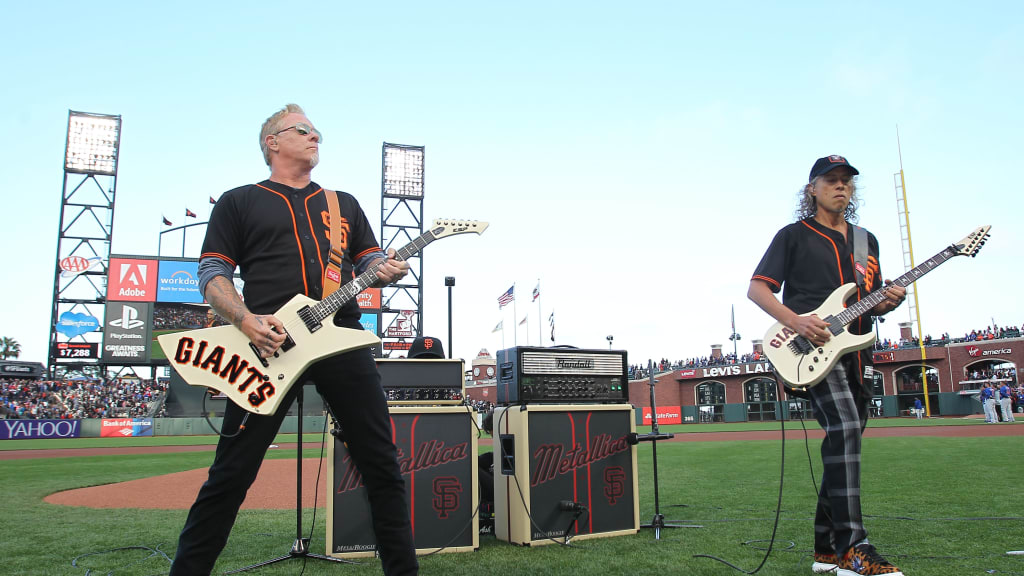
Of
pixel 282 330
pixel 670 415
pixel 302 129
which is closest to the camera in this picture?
pixel 282 330

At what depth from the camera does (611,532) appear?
15.7ft

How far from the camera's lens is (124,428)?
3206 centimetres

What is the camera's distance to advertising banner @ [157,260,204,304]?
3644 centimetres

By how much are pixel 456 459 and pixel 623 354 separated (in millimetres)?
1623

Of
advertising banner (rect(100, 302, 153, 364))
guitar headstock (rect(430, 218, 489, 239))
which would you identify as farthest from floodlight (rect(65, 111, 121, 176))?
guitar headstock (rect(430, 218, 489, 239))

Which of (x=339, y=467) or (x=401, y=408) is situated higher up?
(x=401, y=408)

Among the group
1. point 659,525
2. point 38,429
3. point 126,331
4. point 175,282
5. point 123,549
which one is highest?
point 175,282

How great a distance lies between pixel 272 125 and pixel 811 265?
2987 mm

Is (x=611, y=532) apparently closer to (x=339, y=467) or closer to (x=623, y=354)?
(x=623, y=354)

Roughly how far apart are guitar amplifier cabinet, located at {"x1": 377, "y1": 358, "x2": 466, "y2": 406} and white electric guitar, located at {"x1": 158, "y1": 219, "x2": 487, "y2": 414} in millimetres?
1796

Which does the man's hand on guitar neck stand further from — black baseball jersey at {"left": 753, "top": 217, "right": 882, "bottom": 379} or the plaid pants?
the plaid pants

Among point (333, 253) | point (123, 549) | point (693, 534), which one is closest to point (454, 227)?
point (333, 253)

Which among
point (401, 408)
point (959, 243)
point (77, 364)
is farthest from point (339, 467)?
point (77, 364)

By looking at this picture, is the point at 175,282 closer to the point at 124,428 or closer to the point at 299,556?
the point at 124,428
